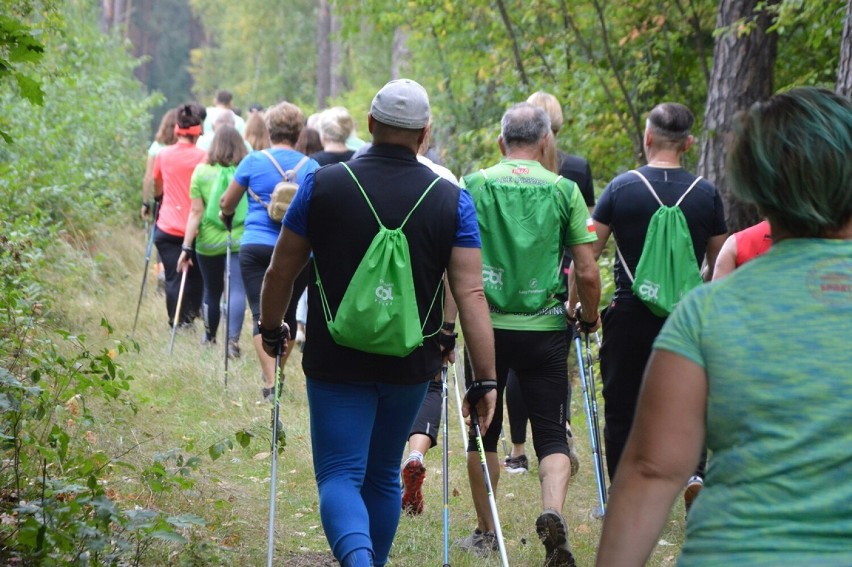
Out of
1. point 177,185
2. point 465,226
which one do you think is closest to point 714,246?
point 465,226

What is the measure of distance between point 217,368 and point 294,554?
4.12 m

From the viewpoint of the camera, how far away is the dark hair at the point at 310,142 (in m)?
9.91

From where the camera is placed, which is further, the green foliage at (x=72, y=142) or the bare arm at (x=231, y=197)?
the green foliage at (x=72, y=142)

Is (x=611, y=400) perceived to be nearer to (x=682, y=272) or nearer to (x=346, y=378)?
(x=682, y=272)

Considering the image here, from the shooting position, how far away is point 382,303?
3.92 meters

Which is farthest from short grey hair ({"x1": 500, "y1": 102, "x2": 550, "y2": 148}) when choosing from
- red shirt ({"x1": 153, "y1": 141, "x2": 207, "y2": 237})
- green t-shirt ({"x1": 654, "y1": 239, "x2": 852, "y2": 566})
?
red shirt ({"x1": 153, "y1": 141, "x2": 207, "y2": 237})

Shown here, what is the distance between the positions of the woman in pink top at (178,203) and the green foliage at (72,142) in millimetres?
973

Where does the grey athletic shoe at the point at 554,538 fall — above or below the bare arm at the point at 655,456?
below

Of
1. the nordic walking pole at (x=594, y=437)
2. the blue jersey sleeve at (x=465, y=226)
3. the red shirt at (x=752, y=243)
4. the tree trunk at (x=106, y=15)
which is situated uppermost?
the tree trunk at (x=106, y=15)

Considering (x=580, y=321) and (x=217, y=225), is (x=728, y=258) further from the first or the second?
(x=217, y=225)

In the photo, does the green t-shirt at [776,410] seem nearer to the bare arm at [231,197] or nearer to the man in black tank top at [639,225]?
the man in black tank top at [639,225]

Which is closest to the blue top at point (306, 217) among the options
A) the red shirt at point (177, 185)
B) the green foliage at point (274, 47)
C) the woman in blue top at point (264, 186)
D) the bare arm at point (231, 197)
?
the woman in blue top at point (264, 186)

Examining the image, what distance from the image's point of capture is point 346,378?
4.02 metres

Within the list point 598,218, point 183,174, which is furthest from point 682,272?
point 183,174
